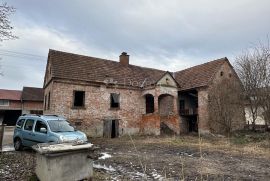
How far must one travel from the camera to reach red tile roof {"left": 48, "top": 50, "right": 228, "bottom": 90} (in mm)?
21973

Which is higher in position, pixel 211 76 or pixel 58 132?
pixel 211 76

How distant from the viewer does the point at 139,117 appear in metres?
25.1

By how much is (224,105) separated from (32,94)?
35066mm

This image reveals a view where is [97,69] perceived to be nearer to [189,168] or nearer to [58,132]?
[58,132]

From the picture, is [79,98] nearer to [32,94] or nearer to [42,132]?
[42,132]

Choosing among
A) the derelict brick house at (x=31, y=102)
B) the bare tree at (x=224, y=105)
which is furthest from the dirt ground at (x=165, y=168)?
the derelict brick house at (x=31, y=102)

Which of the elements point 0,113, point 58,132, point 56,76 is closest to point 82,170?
point 58,132

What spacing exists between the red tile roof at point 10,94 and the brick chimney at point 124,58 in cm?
2448

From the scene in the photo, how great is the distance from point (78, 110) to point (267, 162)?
15448 mm

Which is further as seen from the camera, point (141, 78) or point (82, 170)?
point (141, 78)

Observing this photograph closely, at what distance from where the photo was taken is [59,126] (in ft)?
40.9

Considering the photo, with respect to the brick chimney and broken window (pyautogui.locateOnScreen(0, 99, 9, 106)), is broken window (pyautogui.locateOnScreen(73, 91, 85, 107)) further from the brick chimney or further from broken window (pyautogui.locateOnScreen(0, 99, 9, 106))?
broken window (pyautogui.locateOnScreen(0, 99, 9, 106))

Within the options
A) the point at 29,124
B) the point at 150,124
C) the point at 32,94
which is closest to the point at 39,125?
the point at 29,124

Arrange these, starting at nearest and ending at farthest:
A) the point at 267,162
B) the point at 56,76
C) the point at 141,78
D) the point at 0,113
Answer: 1. the point at 267,162
2. the point at 56,76
3. the point at 141,78
4. the point at 0,113
